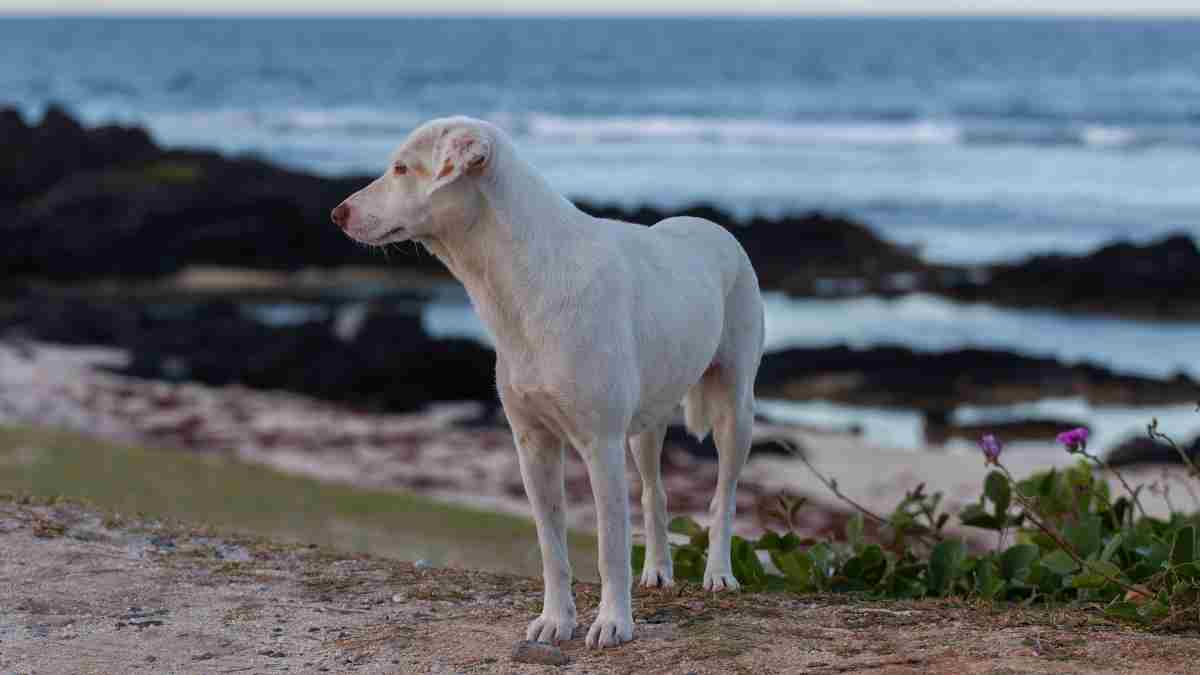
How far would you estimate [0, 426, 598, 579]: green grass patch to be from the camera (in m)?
11.6

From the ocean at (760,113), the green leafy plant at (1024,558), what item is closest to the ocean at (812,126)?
the ocean at (760,113)

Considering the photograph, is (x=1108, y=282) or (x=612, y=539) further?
(x=1108, y=282)

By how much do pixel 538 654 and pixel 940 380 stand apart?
1537 centimetres

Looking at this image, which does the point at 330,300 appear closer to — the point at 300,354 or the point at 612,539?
the point at 300,354

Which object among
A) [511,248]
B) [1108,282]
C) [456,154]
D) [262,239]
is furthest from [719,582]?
[262,239]

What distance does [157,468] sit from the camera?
14.1m

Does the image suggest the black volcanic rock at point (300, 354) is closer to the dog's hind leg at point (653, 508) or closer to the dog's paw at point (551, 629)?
the dog's hind leg at point (653, 508)

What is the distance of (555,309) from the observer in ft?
17.9

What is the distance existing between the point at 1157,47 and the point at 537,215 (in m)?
126

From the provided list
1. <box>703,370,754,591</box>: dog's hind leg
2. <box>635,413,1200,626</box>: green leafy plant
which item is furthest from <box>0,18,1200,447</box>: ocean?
<box>703,370,754,591</box>: dog's hind leg

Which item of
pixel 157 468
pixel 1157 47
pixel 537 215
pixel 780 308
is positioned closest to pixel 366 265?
pixel 780 308

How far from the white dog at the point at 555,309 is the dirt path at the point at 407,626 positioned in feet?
1.33

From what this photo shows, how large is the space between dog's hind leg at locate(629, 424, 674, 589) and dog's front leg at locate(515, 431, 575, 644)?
0.94 meters

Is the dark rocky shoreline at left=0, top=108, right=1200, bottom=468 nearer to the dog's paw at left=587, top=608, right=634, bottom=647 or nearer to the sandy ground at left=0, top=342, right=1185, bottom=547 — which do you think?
the sandy ground at left=0, top=342, right=1185, bottom=547
